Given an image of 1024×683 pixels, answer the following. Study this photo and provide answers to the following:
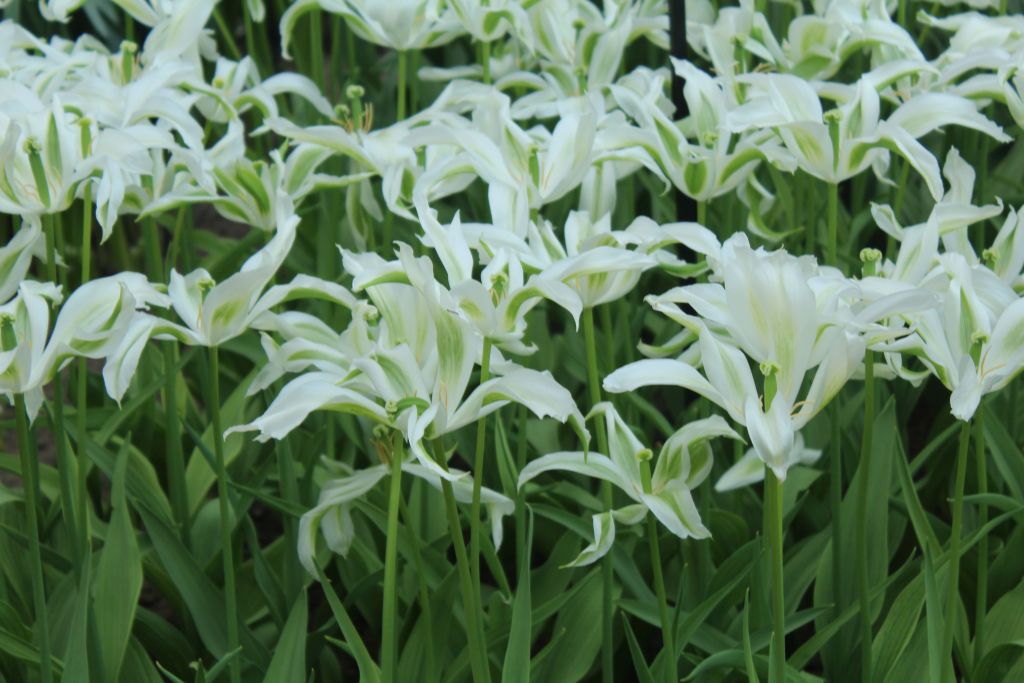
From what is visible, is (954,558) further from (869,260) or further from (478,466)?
(478,466)

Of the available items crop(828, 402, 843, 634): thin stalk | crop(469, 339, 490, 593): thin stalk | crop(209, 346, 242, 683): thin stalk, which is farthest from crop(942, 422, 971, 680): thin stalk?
crop(209, 346, 242, 683): thin stalk

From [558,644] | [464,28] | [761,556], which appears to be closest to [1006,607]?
[761,556]

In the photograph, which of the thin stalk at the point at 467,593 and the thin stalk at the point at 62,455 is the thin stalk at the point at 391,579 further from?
the thin stalk at the point at 62,455

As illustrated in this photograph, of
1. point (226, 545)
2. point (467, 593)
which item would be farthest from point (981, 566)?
point (226, 545)

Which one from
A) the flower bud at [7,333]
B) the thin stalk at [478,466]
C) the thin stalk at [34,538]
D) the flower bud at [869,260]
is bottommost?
the thin stalk at [34,538]

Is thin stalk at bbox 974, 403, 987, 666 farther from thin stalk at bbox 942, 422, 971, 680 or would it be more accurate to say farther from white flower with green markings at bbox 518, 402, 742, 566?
white flower with green markings at bbox 518, 402, 742, 566

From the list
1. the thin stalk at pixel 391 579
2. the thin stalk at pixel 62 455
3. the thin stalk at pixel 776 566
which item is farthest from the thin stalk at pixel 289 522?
the thin stalk at pixel 776 566
